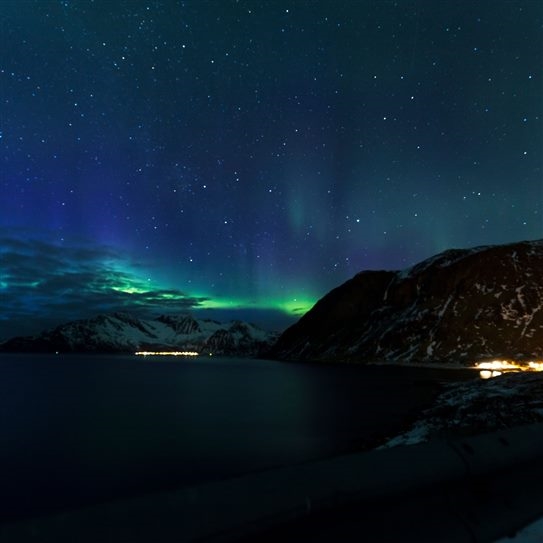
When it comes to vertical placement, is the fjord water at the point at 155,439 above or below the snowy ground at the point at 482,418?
below

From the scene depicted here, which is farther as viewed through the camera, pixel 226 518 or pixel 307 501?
pixel 307 501

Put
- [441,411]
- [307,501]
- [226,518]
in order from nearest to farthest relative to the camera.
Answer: [226,518]
[307,501]
[441,411]

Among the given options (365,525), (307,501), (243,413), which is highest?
(307,501)

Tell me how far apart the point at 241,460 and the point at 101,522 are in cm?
3793

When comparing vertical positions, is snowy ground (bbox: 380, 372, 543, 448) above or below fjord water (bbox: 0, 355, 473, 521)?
above

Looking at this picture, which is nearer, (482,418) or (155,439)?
(482,418)

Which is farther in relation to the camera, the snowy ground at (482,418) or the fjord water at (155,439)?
the fjord water at (155,439)

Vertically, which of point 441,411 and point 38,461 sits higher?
point 441,411

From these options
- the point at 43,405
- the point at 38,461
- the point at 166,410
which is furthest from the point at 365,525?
the point at 43,405

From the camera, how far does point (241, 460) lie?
125ft

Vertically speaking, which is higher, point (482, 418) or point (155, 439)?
point (482, 418)

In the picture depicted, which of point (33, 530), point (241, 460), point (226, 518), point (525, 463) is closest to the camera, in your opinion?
point (33, 530)

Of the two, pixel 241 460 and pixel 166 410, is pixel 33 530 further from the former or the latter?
pixel 166 410

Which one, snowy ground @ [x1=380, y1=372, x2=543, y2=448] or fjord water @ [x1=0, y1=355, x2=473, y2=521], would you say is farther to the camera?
fjord water @ [x1=0, y1=355, x2=473, y2=521]
